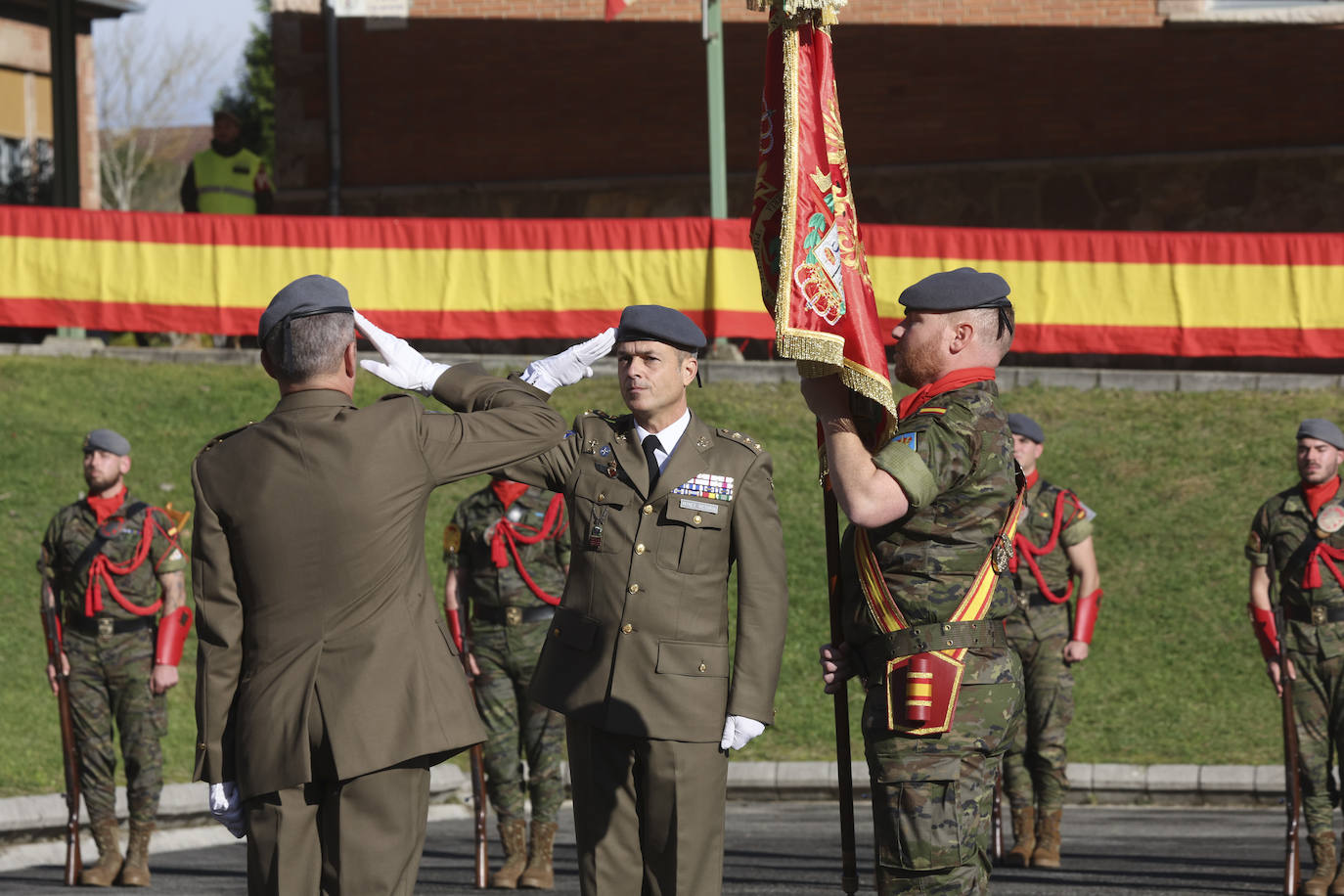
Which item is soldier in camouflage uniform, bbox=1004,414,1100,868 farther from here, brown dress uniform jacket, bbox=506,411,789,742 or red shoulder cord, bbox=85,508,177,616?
red shoulder cord, bbox=85,508,177,616

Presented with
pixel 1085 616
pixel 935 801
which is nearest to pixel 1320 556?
pixel 1085 616

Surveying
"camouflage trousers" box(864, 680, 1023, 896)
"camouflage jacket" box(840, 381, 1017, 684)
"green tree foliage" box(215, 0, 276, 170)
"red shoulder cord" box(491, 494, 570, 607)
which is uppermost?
"green tree foliage" box(215, 0, 276, 170)

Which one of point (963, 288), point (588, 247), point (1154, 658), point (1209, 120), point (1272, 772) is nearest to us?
point (963, 288)

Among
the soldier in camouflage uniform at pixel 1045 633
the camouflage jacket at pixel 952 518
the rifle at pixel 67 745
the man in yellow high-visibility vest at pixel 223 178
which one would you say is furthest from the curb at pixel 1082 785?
the man in yellow high-visibility vest at pixel 223 178

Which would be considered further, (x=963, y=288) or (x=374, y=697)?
(x=963, y=288)

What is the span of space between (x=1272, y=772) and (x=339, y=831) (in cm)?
943

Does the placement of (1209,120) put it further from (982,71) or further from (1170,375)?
(1170,375)

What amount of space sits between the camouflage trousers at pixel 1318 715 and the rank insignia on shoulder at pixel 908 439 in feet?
18.8

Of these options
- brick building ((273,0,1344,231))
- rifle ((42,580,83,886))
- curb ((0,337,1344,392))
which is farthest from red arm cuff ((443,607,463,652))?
brick building ((273,0,1344,231))

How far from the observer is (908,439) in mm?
4816

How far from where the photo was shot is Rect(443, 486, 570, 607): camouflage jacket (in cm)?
A: 991

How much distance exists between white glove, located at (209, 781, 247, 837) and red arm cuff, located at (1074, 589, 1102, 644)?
6.89 meters

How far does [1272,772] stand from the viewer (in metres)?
12.5

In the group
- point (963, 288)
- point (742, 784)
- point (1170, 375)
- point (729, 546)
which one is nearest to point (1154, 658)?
point (742, 784)
